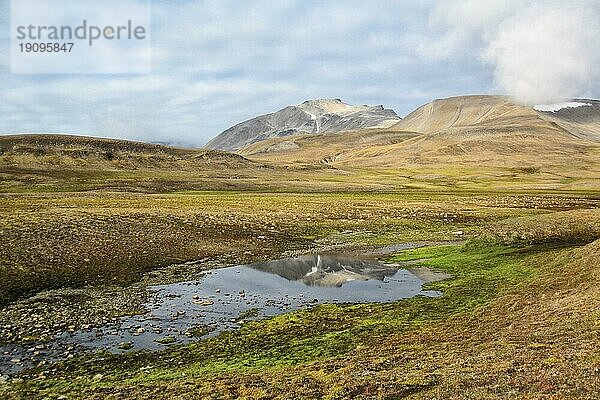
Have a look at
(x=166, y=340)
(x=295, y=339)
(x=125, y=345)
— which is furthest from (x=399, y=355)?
(x=125, y=345)

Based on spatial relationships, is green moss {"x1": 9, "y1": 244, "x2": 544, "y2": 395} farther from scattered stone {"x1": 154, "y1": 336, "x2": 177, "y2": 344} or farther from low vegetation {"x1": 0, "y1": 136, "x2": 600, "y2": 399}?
scattered stone {"x1": 154, "y1": 336, "x2": 177, "y2": 344}

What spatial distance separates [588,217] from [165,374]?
1795 inches

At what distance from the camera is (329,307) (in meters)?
28.3

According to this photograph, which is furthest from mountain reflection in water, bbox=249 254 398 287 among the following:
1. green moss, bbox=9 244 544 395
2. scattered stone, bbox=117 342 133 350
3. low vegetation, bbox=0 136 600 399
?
scattered stone, bbox=117 342 133 350

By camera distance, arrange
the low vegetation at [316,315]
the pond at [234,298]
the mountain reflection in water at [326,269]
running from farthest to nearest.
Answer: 1. the mountain reflection in water at [326,269]
2. the pond at [234,298]
3. the low vegetation at [316,315]

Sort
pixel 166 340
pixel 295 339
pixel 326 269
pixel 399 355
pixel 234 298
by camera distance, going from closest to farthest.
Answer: pixel 399 355
pixel 295 339
pixel 166 340
pixel 234 298
pixel 326 269

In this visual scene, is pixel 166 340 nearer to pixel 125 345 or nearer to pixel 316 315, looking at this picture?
pixel 125 345

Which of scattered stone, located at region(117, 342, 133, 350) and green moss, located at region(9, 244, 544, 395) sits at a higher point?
green moss, located at region(9, 244, 544, 395)

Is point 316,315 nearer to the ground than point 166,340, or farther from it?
farther from it

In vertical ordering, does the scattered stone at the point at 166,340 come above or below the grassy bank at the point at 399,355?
below

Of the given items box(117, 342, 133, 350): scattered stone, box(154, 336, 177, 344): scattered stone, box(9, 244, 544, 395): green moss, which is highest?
box(9, 244, 544, 395): green moss

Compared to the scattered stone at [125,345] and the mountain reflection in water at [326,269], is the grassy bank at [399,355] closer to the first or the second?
the scattered stone at [125,345]

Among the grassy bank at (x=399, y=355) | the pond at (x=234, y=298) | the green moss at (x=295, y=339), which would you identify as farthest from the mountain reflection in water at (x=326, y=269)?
the grassy bank at (x=399, y=355)

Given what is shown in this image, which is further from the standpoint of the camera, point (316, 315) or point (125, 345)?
point (316, 315)
